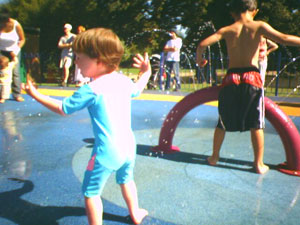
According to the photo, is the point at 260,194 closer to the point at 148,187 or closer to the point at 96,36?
the point at 148,187

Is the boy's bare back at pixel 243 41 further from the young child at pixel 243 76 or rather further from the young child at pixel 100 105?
the young child at pixel 100 105

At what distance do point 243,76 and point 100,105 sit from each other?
1.73 m

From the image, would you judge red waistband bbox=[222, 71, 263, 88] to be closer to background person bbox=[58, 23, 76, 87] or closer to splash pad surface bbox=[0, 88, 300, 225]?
splash pad surface bbox=[0, 88, 300, 225]

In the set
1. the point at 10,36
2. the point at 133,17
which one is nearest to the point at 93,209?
the point at 10,36

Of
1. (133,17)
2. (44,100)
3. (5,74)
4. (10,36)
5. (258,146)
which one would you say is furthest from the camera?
(133,17)

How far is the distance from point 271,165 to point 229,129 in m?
0.70

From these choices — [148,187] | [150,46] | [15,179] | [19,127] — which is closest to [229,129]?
[148,187]

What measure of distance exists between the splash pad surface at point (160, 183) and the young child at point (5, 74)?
9.36 feet

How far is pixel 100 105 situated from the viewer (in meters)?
1.79

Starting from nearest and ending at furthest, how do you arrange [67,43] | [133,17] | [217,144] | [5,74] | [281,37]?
[281,37]
[217,144]
[5,74]
[67,43]
[133,17]

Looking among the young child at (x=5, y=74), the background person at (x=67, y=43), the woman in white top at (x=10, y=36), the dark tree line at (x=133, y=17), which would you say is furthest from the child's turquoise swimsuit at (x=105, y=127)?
the dark tree line at (x=133, y=17)

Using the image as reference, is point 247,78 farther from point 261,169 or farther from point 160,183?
point 160,183

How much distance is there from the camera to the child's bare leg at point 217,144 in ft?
10.7

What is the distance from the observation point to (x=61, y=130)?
16.1ft
